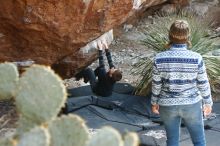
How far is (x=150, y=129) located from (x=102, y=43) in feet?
5.38

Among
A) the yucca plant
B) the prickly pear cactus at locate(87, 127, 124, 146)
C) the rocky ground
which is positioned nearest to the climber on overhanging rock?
the yucca plant

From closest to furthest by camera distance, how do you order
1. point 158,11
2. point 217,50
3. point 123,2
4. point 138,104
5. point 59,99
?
point 59,99 → point 123,2 → point 138,104 → point 217,50 → point 158,11

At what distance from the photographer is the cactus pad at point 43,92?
2.91 meters

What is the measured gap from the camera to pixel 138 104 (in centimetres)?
770

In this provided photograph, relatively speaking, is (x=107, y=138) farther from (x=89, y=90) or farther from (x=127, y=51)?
(x=127, y=51)

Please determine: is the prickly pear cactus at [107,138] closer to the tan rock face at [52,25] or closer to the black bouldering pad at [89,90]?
the tan rock face at [52,25]

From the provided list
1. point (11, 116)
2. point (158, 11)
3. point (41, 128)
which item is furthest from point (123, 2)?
point (158, 11)

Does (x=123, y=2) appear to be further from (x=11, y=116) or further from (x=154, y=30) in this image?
(x=154, y=30)

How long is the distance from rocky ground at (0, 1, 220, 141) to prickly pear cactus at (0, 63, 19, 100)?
2.86 m

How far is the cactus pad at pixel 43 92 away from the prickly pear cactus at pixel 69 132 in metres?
0.07

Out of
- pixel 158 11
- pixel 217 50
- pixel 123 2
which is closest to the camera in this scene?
pixel 123 2

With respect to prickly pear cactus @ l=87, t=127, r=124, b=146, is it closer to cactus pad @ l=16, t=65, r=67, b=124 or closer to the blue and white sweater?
cactus pad @ l=16, t=65, r=67, b=124

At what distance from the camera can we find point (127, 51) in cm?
1146

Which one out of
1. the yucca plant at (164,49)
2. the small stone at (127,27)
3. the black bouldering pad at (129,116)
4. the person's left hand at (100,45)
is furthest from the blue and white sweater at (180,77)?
the small stone at (127,27)
